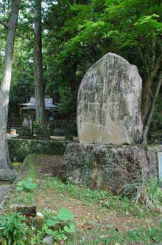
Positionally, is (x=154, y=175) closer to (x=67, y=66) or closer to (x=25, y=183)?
(x=25, y=183)

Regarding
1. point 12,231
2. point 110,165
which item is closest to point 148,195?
point 110,165

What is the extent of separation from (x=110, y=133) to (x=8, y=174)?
500 centimetres

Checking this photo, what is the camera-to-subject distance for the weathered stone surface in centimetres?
843

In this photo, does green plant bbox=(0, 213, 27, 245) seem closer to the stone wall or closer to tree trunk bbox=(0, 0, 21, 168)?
tree trunk bbox=(0, 0, 21, 168)

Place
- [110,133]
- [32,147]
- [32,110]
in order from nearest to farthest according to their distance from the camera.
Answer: [110,133] < [32,147] < [32,110]

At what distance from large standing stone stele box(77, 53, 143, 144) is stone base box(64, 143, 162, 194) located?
0.30 meters

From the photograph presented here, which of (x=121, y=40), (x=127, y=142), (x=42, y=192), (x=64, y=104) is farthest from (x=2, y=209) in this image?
(x=64, y=104)

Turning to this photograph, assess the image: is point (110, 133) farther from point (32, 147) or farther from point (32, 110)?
point (32, 110)

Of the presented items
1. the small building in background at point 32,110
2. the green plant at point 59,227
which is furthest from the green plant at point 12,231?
the small building in background at point 32,110

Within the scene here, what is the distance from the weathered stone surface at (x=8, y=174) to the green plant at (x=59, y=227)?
19.0 ft

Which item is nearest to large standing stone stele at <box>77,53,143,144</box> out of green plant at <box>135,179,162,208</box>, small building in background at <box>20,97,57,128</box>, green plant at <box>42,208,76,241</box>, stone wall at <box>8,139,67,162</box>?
green plant at <box>135,179,162,208</box>

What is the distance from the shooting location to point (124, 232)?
3115 mm

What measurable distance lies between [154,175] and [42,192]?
7.58 feet

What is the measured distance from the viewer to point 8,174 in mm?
8664
